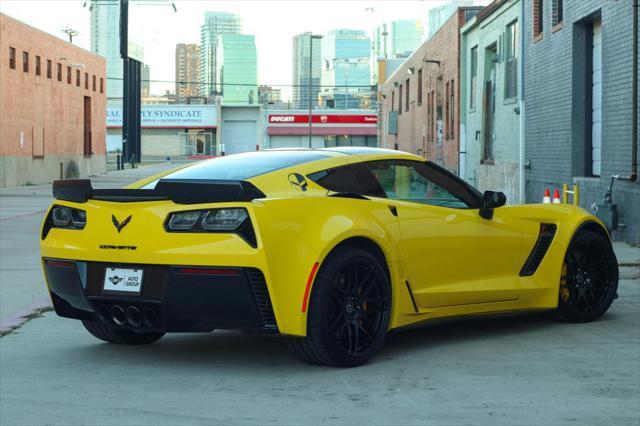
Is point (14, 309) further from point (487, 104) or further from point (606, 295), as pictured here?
point (487, 104)

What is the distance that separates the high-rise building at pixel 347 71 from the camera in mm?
134500

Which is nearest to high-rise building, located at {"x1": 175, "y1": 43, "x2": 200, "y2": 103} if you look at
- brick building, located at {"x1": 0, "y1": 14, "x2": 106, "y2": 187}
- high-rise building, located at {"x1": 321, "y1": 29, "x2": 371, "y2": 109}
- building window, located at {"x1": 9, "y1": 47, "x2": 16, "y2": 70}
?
high-rise building, located at {"x1": 321, "y1": 29, "x2": 371, "y2": 109}

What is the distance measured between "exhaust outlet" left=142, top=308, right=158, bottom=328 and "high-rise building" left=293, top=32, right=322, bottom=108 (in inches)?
4815

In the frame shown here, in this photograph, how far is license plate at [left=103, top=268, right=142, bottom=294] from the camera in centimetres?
632

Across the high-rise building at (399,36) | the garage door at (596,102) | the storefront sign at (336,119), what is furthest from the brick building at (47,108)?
the high-rise building at (399,36)

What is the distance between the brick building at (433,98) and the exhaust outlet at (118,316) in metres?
31.7

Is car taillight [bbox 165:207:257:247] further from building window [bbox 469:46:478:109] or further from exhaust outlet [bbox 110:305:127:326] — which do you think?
building window [bbox 469:46:478:109]

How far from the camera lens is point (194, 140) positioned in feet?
347

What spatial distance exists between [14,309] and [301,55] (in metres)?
170

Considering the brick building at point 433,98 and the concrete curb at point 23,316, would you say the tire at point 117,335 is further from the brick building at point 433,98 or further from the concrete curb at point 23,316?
the brick building at point 433,98

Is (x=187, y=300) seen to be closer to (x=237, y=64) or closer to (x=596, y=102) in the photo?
(x=596, y=102)

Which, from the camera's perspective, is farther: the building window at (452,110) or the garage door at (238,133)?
the garage door at (238,133)

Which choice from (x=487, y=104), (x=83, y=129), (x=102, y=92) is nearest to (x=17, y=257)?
(x=487, y=104)

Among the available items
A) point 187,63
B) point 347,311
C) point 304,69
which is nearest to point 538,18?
point 347,311
